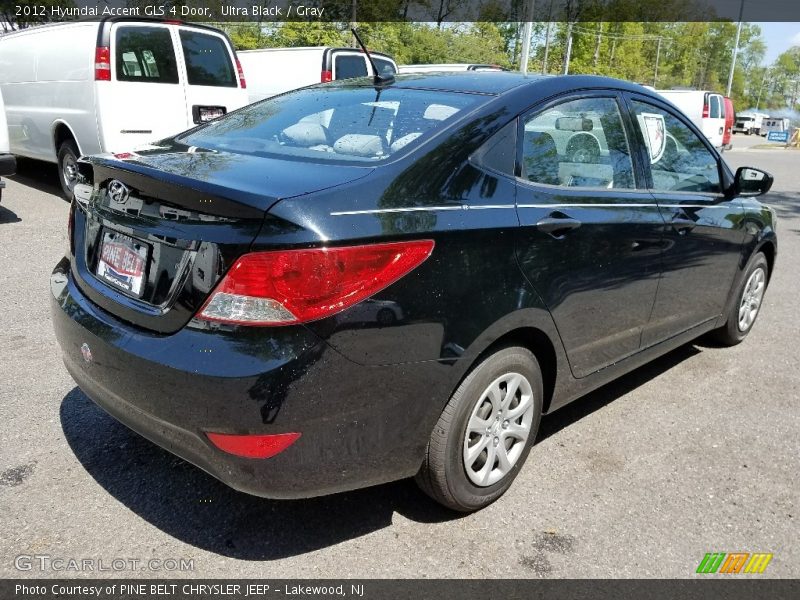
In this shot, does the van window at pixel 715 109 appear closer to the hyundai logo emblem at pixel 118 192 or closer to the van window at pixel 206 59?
the van window at pixel 206 59

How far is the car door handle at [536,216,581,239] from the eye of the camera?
276cm

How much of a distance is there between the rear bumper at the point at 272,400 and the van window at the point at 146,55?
625 centimetres

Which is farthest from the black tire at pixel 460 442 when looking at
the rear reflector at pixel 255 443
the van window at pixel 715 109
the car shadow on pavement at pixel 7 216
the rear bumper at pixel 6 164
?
the van window at pixel 715 109

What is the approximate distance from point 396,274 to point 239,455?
0.75m

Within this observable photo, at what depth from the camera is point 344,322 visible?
2133 millimetres

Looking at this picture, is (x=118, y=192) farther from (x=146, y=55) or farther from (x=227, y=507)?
(x=146, y=55)

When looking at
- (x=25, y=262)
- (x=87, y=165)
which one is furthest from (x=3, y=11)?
(x=87, y=165)

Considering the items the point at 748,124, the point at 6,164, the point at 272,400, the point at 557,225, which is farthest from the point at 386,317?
the point at 748,124

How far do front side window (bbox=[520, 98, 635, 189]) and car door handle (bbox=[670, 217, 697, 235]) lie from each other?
367 millimetres

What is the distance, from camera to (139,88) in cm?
789

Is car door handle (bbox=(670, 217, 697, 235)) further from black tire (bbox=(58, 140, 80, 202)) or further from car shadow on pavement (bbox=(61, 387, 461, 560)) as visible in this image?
black tire (bbox=(58, 140, 80, 202))

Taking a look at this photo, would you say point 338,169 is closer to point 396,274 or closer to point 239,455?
point 396,274

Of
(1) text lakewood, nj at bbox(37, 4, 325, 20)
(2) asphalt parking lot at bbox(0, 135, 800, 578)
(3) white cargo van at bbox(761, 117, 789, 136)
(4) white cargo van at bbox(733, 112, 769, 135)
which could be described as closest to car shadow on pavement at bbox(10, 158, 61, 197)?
(2) asphalt parking lot at bbox(0, 135, 800, 578)

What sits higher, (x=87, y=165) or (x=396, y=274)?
(x=87, y=165)
